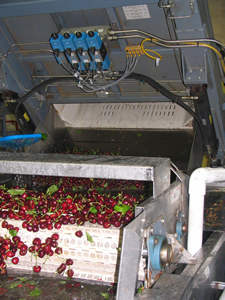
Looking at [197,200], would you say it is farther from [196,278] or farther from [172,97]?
[172,97]

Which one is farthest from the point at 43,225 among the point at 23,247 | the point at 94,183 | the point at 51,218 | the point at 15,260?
the point at 94,183

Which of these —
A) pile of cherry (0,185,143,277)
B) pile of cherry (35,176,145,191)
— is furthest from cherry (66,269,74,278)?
pile of cherry (35,176,145,191)

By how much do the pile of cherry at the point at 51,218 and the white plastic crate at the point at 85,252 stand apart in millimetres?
26

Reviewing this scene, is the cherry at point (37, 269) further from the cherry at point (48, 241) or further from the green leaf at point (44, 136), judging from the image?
the green leaf at point (44, 136)

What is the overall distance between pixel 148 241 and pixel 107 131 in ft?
9.46

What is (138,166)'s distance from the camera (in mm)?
1373

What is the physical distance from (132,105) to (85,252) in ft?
8.90

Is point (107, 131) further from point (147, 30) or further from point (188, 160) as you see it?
point (147, 30)

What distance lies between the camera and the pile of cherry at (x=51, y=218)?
165cm

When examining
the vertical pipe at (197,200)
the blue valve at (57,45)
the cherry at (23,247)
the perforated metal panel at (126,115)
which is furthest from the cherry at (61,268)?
the perforated metal panel at (126,115)

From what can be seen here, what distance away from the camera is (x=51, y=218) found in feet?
5.62

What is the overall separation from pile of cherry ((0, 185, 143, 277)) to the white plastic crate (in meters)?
0.03

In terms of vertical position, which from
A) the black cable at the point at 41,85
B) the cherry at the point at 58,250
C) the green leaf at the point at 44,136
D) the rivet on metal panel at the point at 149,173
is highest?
the black cable at the point at 41,85

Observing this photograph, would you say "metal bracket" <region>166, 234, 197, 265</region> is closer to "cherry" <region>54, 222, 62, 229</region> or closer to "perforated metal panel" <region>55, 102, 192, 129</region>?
"cherry" <region>54, 222, 62, 229</region>
